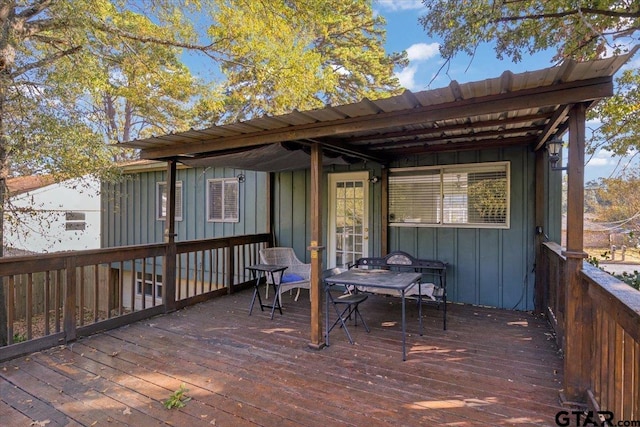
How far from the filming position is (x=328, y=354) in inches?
125

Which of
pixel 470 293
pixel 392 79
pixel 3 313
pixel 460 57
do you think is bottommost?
pixel 3 313

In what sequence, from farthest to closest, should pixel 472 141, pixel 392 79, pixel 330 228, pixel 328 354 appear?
pixel 392 79
pixel 330 228
pixel 472 141
pixel 328 354

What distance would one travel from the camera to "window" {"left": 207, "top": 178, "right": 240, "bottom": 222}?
7141mm

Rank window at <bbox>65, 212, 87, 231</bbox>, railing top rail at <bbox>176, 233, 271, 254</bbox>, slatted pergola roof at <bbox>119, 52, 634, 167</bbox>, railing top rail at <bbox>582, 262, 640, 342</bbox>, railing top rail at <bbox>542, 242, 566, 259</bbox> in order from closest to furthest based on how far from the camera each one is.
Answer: railing top rail at <bbox>582, 262, 640, 342</bbox> → slatted pergola roof at <bbox>119, 52, 634, 167</bbox> → railing top rail at <bbox>542, 242, 566, 259</bbox> → railing top rail at <bbox>176, 233, 271, 254</bbox> → window at <bbox>65, 212, 87, 231</bbox>

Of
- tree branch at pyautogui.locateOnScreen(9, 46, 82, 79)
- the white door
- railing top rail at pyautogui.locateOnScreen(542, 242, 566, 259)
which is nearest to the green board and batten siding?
the white door

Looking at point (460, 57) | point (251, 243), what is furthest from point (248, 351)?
point (460, 57)

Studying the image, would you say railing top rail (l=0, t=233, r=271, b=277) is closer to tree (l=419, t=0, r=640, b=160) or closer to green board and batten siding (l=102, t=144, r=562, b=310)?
green board and batten siding (l=102, t=144, r=562, b=310)

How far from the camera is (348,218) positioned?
582cm

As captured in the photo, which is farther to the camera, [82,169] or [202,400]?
[82,169]

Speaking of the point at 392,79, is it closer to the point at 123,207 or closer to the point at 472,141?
the point at 472,141

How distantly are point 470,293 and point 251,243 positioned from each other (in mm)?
3649

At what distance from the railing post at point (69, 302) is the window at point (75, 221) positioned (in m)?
8.89

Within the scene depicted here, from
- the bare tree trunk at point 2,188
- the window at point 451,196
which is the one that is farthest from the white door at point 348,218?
the bare tree trunk at point 2,188

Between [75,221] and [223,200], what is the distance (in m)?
6.78
